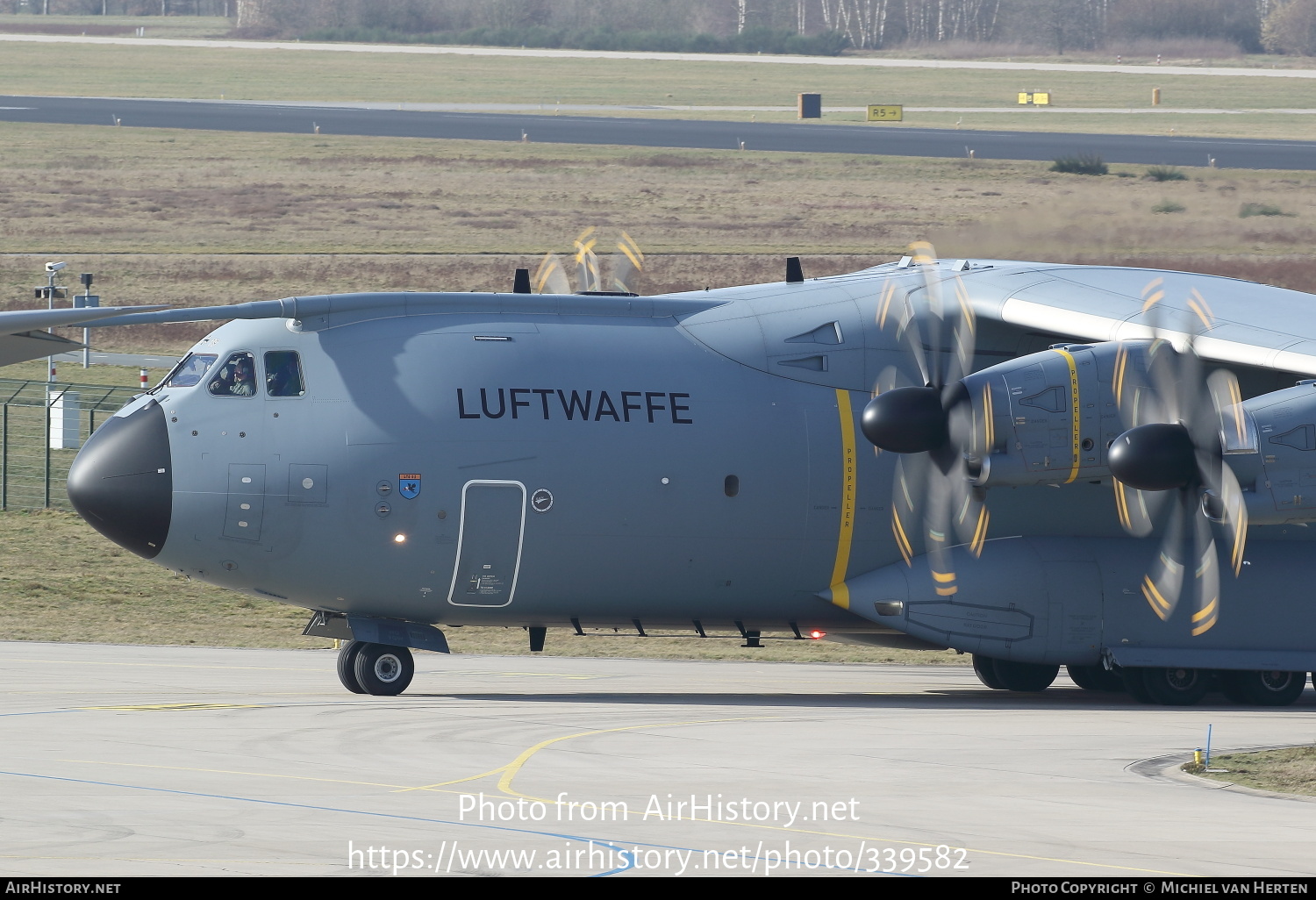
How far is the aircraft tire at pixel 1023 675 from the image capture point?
22359 millimetres

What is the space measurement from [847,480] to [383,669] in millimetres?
5664

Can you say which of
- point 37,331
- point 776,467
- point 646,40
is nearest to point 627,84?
point 646,40

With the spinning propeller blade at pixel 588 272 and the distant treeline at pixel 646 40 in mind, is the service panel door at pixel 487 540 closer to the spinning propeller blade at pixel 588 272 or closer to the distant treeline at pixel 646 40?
the spinning propeller blade at pixel 588 272

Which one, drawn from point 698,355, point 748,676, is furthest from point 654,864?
point 748,676

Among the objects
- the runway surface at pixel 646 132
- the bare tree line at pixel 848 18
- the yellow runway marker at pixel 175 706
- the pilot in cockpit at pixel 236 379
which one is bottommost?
the yellow runway marker at pixel 175 706

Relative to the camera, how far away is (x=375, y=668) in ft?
64.1

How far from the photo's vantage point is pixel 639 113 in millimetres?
84000

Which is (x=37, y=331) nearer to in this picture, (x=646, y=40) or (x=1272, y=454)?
(x=1272, y=454)

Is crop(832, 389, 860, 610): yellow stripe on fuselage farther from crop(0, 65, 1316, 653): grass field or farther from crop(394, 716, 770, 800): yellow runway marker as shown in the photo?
crop(0, 65, 1316, 653): grass field

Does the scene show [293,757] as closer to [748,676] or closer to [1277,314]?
[748,676]

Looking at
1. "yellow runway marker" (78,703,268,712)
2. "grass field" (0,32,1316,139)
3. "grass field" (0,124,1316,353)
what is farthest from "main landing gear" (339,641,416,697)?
"grass field" (0,32,1316,139)

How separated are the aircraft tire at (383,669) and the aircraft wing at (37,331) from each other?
4.39 metres

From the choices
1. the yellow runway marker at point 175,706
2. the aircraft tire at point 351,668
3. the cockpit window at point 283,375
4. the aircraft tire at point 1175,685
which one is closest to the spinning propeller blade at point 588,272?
the cockpit window at point 283,375

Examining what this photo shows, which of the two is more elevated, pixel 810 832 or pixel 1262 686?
pixel 810 832
